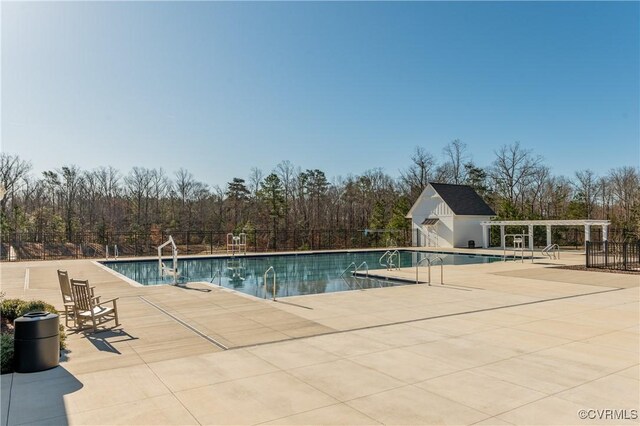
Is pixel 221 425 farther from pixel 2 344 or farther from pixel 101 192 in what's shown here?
pixel 101 192

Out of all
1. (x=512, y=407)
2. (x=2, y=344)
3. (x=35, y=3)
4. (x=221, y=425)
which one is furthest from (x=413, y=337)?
(x=35, y=3)

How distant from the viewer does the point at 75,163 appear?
123 ft

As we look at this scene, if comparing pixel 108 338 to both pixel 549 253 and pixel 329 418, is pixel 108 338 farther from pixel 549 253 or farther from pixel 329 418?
pixel 549 253

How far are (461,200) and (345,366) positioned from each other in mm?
29973

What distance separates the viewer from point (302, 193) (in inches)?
1533

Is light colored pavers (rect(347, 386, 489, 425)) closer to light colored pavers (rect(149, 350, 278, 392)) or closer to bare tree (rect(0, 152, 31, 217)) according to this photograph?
light colored pavers (rect(149, 350, 278, 392))

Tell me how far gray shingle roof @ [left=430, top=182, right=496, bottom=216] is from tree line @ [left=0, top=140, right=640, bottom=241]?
1897mm

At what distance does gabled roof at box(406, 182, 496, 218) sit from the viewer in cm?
3173

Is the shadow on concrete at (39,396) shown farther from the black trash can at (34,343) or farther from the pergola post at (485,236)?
the pergola post at (485,236)

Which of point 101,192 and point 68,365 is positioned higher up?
point 101,192

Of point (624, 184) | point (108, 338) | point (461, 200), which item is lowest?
point (108, 338)

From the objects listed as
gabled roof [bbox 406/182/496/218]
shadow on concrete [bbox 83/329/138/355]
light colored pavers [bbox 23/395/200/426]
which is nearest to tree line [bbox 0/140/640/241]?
gabled roof [bbox 406/182/496/218]

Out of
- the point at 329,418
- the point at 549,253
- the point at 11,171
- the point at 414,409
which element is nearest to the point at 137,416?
the point at 329,418

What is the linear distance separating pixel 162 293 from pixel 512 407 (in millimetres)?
9087
